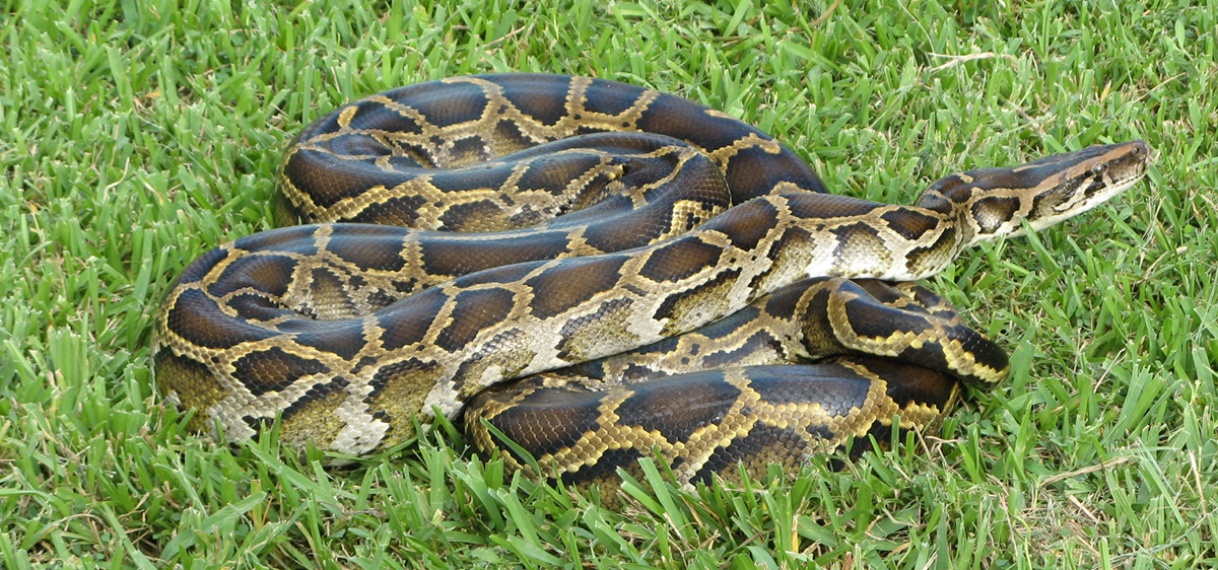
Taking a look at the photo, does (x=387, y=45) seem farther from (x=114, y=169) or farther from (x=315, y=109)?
(x=114, y=169)

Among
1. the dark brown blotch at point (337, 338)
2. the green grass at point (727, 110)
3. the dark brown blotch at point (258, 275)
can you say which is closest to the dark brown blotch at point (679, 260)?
the green grass at point (727, 110)

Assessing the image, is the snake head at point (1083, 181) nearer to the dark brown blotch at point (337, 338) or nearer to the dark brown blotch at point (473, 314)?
the dark brown blotch at point (473, 314)

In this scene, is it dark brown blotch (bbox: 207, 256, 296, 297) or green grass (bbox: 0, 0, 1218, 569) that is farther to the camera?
dark brown blotch (bbox: 207, 256, 296, 297)

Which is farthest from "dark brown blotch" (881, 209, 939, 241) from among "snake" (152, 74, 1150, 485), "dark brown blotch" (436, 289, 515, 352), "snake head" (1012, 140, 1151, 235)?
"dark brown blotch" (436, 289, 515, 352)

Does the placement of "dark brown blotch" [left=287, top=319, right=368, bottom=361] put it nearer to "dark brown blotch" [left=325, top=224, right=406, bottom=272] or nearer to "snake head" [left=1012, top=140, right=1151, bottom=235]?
"dark brown blotch" [left=325, top=224, right=406, bottom=272]

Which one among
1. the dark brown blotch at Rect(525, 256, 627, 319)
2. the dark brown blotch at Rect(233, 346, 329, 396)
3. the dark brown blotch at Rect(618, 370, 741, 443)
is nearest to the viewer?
the dark brown blotch at Rect(618, 370, 741, 443)

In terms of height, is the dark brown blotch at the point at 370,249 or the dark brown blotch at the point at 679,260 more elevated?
the dark brown blotch at the point at 679,260

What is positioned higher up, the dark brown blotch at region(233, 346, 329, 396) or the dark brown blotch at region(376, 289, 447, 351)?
the dark brown blotch at region(376, 289, 447, 351)

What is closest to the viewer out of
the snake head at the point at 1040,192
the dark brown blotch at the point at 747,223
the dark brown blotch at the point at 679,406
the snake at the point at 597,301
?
the dark brown blotch at the point at 679,406
